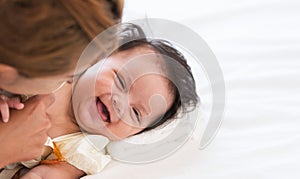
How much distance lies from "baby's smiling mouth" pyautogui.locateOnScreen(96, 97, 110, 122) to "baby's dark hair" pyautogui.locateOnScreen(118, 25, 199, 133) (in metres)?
0.09

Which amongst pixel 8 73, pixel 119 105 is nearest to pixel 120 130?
pixel 119 105

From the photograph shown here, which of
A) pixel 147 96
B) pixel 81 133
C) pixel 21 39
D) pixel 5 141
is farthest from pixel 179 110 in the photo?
pixel 21 39

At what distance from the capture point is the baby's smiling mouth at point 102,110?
111cm

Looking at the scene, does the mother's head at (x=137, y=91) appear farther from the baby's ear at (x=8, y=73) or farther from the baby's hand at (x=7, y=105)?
the baby's ear at (x=8, y=73)

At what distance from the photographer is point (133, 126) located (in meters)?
1.14

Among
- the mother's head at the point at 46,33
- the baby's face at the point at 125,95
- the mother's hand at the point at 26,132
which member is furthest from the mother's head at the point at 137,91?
the mother's head at the point at 46,33

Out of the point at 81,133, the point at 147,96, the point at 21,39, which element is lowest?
the point at 81,133

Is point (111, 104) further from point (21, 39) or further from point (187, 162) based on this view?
point (21, 39)

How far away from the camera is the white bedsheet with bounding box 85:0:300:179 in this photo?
3.40 feet

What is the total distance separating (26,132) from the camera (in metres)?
0.98

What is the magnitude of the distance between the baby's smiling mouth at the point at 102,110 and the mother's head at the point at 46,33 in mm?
361

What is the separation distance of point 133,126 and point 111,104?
0.24 feet

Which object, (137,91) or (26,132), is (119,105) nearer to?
(137,91)

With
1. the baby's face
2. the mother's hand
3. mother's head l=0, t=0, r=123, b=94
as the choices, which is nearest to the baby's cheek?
the baby's face
